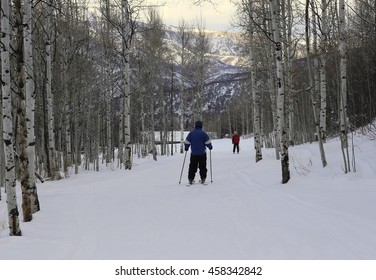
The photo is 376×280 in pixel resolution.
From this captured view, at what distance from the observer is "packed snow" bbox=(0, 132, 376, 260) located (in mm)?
4551

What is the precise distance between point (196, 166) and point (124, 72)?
332 inches

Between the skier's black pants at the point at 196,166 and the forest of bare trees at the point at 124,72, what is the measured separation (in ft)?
7.80

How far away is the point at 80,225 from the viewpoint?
6320mm

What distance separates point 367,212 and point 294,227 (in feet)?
4.66

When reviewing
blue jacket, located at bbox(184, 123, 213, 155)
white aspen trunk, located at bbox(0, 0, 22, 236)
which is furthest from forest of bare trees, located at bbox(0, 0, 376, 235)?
blue jacket, located at bbox(184, 123, 213, 155)

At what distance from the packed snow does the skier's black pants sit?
2.51ft

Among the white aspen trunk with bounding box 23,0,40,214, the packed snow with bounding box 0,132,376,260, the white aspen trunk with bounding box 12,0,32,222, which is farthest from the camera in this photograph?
the white aspen trunk with bounding box 23,0,40,214

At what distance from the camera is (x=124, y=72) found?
17.9 meters

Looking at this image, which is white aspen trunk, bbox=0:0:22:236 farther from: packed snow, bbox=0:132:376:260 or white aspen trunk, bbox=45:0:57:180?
white aspen trunk, bbox=45:0:57:180

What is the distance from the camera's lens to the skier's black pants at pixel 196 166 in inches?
→ 438

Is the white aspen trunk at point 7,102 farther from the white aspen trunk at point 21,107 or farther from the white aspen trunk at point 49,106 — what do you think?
the white aspen trunk at point 49,106

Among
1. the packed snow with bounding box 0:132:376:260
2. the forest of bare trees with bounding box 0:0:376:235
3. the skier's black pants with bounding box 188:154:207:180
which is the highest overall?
the forest of bare trees with bounding box 0:0:376:235

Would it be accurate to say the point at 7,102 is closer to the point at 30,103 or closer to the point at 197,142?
the point at 30,103

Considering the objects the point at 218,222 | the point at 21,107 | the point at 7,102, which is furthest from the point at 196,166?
the point at 7,102
